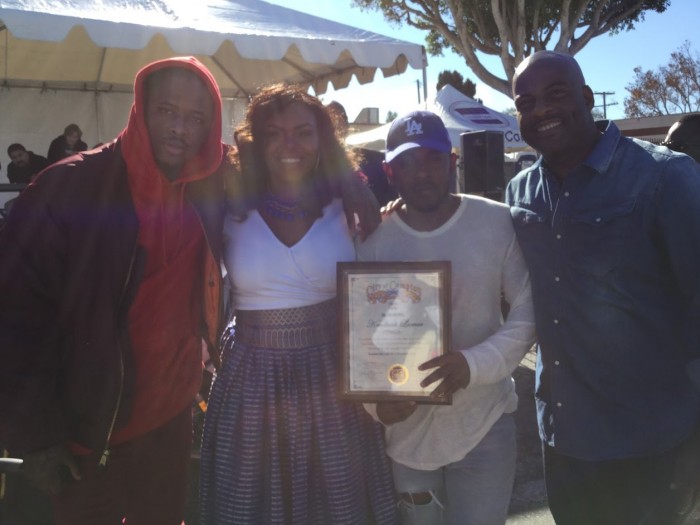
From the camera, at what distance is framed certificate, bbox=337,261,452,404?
1998 mm

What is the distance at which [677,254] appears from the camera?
1853 mm

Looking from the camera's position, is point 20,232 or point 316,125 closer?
point 20,232

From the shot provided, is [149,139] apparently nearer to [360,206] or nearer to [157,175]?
[157,175]

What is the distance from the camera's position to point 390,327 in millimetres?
2039

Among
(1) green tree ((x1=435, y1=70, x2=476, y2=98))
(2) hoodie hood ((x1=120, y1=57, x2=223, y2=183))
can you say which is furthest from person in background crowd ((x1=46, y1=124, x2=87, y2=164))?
(1) green tree ((x1=435, y1=70, x2=476, y2=98))

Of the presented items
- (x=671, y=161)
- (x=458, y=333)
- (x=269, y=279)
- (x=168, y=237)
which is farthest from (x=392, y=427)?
(x=671, y=161)

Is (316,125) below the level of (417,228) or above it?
above

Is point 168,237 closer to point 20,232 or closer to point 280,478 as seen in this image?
point 20,232

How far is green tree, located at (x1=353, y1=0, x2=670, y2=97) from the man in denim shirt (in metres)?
16.6

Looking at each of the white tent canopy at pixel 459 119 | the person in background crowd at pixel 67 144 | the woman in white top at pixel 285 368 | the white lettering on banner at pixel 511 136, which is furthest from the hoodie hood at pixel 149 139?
the white lettering on banner at pixel 511 136

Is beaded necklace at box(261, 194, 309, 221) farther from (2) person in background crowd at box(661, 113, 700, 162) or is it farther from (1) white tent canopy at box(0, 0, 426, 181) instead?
(1) white tent canopy at box(0, 0, 426, 181)

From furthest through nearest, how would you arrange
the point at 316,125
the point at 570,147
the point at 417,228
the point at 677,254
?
the point at 316,125, the point at 417,228, the point at 570,147, the point at 677,254

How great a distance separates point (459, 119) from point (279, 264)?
10634mm

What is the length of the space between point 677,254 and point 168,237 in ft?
5.40
